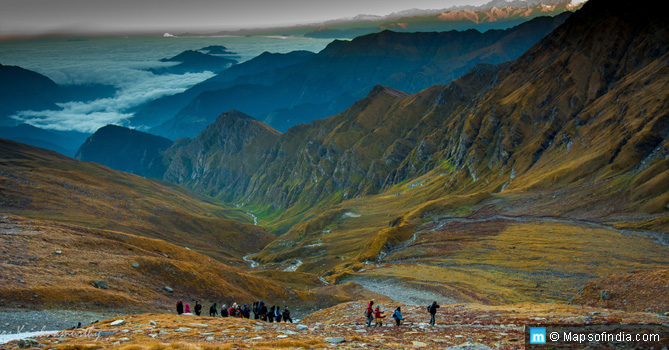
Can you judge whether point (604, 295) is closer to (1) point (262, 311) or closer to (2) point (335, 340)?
(2) point (335, 340)

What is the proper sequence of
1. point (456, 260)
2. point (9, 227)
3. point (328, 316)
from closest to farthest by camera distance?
point (328, 316)
point (9, 227)
point (456, 260)

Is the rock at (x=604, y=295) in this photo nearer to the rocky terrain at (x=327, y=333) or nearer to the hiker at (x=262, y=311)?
the rocky terrain at (x=327, y=333)

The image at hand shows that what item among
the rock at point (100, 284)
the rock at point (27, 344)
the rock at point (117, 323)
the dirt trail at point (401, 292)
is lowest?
the dirt trail at point (401, 292)

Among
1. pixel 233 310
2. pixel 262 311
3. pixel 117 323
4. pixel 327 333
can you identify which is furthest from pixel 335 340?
pixel 233 310

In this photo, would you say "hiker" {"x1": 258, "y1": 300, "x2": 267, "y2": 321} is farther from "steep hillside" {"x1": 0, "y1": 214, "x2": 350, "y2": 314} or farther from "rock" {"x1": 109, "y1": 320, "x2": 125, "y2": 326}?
"rock" {"x1": 109, "y1": 320, "x2": 125, "y2": 326}

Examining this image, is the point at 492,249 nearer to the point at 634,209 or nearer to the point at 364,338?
the point at 634,209

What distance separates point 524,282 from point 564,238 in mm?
58149

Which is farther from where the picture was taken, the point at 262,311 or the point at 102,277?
the point at 102,277

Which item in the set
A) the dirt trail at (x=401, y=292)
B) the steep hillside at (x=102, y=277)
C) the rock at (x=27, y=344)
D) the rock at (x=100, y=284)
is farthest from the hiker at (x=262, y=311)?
the dirt trail at (x=401, y=292)

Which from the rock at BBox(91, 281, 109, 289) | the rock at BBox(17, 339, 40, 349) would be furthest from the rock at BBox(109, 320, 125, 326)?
the rock at BBox(91, 281, 109, 289)

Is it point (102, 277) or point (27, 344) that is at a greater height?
point (27, 344)

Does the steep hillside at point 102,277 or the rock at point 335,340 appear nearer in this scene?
the rock at point 335,340

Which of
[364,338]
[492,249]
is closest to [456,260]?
[492,249]

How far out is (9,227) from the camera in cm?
8438
